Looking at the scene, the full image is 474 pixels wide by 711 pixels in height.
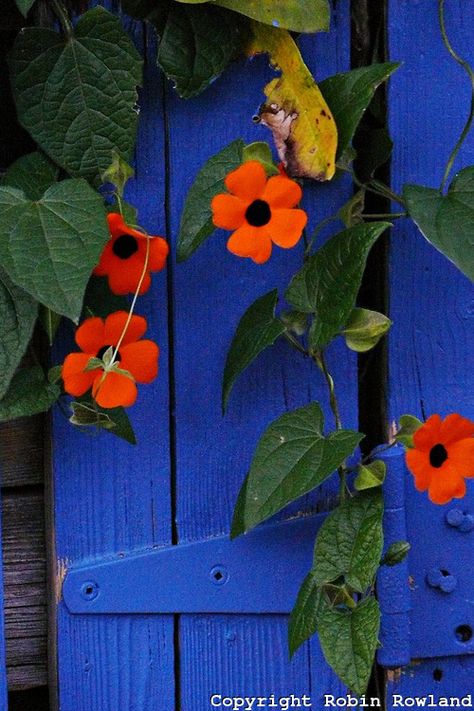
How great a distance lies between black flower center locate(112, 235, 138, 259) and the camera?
969mm

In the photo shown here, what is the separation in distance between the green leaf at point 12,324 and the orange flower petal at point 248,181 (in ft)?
0.73

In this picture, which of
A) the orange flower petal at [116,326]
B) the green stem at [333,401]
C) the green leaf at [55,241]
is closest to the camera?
the green leaf at [55,241]

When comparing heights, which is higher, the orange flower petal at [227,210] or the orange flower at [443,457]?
the orange flower petal at [227,210]

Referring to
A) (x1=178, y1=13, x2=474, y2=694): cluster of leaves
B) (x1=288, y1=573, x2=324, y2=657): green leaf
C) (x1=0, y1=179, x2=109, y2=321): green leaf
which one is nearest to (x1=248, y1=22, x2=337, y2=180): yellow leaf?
(x1=178, y1=13, x2=474, y2=694): cluster of leaves

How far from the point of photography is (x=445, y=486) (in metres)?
0.98

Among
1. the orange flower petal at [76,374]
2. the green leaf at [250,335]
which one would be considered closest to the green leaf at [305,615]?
the green leaf at [250,335]

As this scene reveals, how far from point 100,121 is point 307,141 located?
0.21 meters

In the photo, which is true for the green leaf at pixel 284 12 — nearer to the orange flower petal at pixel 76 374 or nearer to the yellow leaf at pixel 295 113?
the yellow leaf at pixel 295 113

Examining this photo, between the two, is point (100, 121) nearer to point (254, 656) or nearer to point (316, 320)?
point (316, 320)

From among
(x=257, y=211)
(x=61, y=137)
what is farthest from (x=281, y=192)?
(x=61, y=137)

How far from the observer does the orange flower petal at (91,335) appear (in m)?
0.92

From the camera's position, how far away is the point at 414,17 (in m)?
1.08

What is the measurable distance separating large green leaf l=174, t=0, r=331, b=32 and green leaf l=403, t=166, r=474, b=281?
0.19 metres

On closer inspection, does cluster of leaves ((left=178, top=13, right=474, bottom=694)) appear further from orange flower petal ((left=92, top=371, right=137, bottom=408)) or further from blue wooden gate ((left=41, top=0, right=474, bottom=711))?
orange flower petal ((left=92, top=371, right=137, bottom=408))
